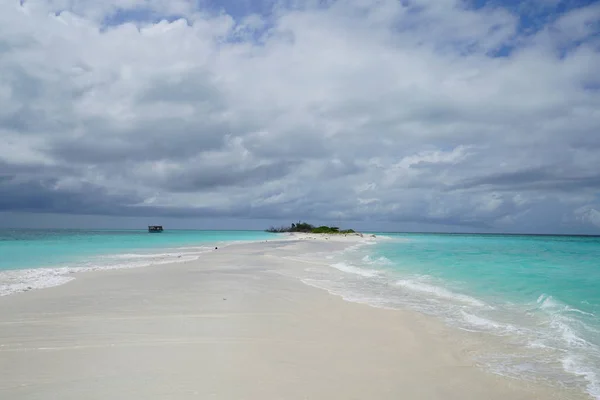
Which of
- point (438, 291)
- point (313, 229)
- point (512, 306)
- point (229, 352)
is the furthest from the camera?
point (313, 229)

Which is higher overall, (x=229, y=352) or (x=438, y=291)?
(x=229, y=352)

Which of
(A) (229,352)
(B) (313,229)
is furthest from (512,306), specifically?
(B) (313,229)

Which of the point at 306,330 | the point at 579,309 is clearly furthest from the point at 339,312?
the point at 579,309

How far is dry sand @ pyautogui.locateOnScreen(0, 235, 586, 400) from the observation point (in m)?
4.75

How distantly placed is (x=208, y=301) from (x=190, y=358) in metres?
4.57

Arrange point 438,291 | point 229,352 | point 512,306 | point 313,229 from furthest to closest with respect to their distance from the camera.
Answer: point 313,229 → point 438,291 → point 512,306 → point 229,352

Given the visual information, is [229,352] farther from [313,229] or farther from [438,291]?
[313,229]

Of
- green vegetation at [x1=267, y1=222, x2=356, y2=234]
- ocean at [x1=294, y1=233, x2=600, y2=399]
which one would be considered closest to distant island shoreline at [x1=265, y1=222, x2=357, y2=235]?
green vegetation at [x1=267, y1=222, x2=356, y2=234]

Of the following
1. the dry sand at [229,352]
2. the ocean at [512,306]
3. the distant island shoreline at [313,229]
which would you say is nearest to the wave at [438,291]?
the ocean at [512,306]

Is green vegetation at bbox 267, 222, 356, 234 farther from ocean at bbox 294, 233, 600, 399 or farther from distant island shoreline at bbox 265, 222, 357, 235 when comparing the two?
ocean at bbox 294, 233, 600, 399

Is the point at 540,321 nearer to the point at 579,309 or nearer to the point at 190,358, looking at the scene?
the point at 579,309

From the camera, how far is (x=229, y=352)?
607cm

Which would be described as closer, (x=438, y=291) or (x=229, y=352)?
(x=229, y=352)

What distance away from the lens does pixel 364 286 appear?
1383 cm
